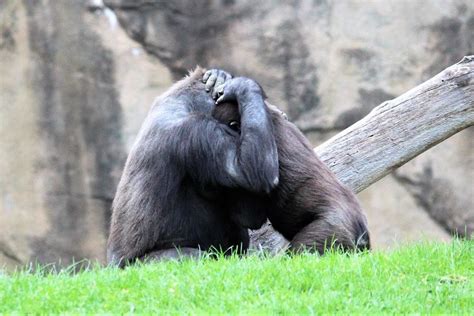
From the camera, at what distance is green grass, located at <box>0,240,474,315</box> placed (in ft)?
14.2

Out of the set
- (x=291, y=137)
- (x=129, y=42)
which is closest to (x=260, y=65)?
(x=129, y=42)

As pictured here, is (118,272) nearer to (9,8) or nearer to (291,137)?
(291,137)

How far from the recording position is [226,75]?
642 centimetres

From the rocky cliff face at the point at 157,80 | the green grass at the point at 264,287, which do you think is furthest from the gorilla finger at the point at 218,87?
the rocky cliff face at the point at 157,80

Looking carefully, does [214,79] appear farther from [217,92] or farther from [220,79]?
[217,92]

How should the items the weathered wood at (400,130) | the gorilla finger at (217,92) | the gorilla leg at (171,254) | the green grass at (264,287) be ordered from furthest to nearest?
1. the weathered wood at (400,130)
2. the gorilla finger at (217,92)
3. the gorilla leg at (171,254)
4. the green grass at (264,287)

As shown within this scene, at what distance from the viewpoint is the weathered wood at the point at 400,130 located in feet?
22.5

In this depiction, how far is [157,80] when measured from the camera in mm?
10562

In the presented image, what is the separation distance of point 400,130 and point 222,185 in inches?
66.6

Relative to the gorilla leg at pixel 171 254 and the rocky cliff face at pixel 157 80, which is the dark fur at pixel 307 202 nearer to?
the gorilla leg at pixel 171 254

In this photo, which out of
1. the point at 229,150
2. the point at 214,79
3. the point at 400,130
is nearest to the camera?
the point at 229,150

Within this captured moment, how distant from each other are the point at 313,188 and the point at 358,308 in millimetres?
1812

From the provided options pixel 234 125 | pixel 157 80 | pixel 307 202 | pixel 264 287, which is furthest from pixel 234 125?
pixel 157 80

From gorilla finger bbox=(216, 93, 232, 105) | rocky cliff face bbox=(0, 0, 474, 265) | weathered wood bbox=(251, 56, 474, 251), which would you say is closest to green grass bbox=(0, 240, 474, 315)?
gorilla finger bbox=(216, 93, 232, 105)
